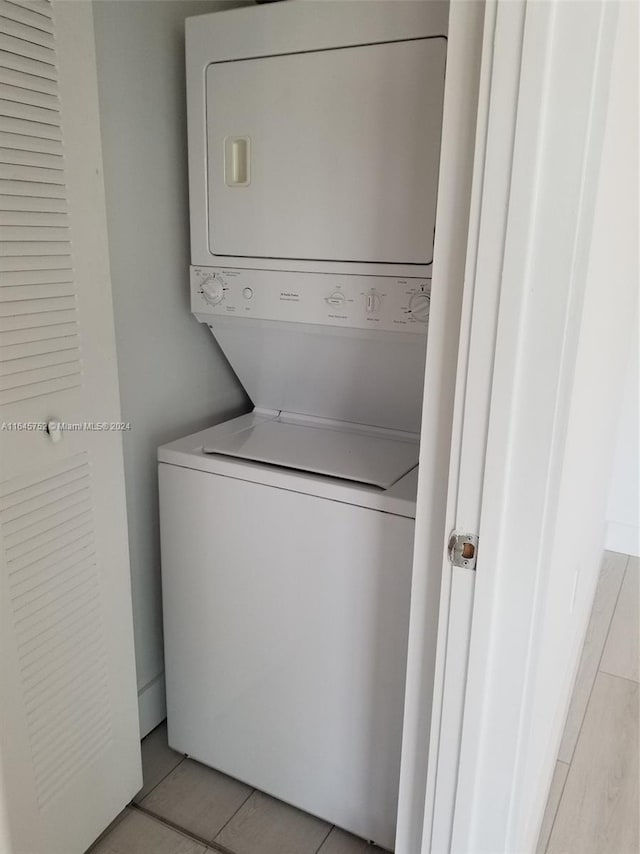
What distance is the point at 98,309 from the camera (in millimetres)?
1344

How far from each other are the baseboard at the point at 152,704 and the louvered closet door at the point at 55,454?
1.01ft

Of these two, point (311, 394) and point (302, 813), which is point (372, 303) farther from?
point (302, 813)

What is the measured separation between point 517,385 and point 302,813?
4.19ft

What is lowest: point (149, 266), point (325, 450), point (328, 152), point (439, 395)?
point (325, 450)

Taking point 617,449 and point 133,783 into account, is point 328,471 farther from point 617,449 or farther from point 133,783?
point 617,449

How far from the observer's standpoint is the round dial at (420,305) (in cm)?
138

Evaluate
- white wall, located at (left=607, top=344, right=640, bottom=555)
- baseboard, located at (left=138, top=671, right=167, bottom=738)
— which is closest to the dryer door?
baseboard, located at (left=138, top=671, right=167, bottom=738)

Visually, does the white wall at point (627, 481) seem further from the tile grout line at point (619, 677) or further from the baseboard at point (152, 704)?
the baseboard at point (152, 704)

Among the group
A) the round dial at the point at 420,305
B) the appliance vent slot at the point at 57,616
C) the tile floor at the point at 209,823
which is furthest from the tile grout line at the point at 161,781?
the round dial at the point at 420,305

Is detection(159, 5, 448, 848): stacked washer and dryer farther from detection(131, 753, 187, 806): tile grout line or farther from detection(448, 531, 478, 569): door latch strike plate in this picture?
detection(448, 531, 478, 569): door latch strike plate

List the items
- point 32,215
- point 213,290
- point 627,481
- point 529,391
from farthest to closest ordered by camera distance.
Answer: point 627,481, point 213,290, point 32,215, point 529,391

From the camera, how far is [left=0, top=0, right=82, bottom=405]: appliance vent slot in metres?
1.11

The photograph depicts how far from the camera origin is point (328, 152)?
1.41 metres

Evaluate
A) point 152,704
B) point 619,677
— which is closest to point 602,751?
point 619,677
